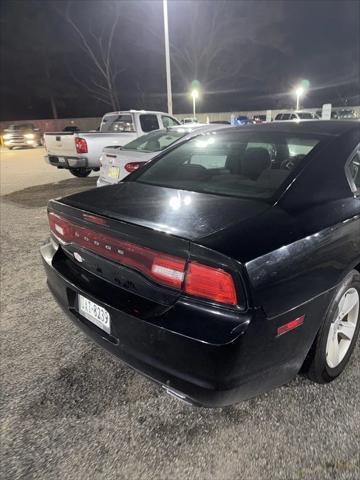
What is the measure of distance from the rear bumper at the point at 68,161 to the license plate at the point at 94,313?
292 inches

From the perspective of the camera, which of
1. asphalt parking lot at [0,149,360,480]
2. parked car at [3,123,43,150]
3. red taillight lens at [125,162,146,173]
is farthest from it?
parked car at [3,123,43,150]

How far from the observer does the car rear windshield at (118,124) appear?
9930 millimetres

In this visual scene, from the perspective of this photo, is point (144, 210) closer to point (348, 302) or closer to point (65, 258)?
point (65, 258)

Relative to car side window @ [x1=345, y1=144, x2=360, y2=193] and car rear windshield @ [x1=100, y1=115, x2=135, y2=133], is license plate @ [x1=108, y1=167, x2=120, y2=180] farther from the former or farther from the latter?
car side window @ [x1=345, y1=144, x2=360, y2=193]

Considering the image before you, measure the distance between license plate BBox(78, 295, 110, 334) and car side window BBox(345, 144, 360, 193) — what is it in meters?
1.65

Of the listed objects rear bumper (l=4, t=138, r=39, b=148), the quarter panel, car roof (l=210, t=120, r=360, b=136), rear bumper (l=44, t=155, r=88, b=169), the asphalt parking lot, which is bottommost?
rear bumper (l=4, t=138, r=39, b=148)

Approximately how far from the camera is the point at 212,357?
5.23 feet

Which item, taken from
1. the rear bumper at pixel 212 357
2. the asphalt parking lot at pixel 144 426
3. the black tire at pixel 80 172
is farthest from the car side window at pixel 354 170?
the black tire at pixel 80 172

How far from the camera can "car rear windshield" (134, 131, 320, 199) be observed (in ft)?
7.79

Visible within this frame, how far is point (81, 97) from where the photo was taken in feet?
148

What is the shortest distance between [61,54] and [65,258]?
4684 cm

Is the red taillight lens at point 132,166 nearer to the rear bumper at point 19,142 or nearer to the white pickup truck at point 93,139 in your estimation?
the white pickup truck at point 93,139

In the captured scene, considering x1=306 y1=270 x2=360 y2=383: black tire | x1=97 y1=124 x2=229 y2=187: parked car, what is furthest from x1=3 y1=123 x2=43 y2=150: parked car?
x1=306 y1=270 x2=360 y2=383: black tire

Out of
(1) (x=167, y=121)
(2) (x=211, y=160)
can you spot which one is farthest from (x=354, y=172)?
(1) (x=167, y=121)
